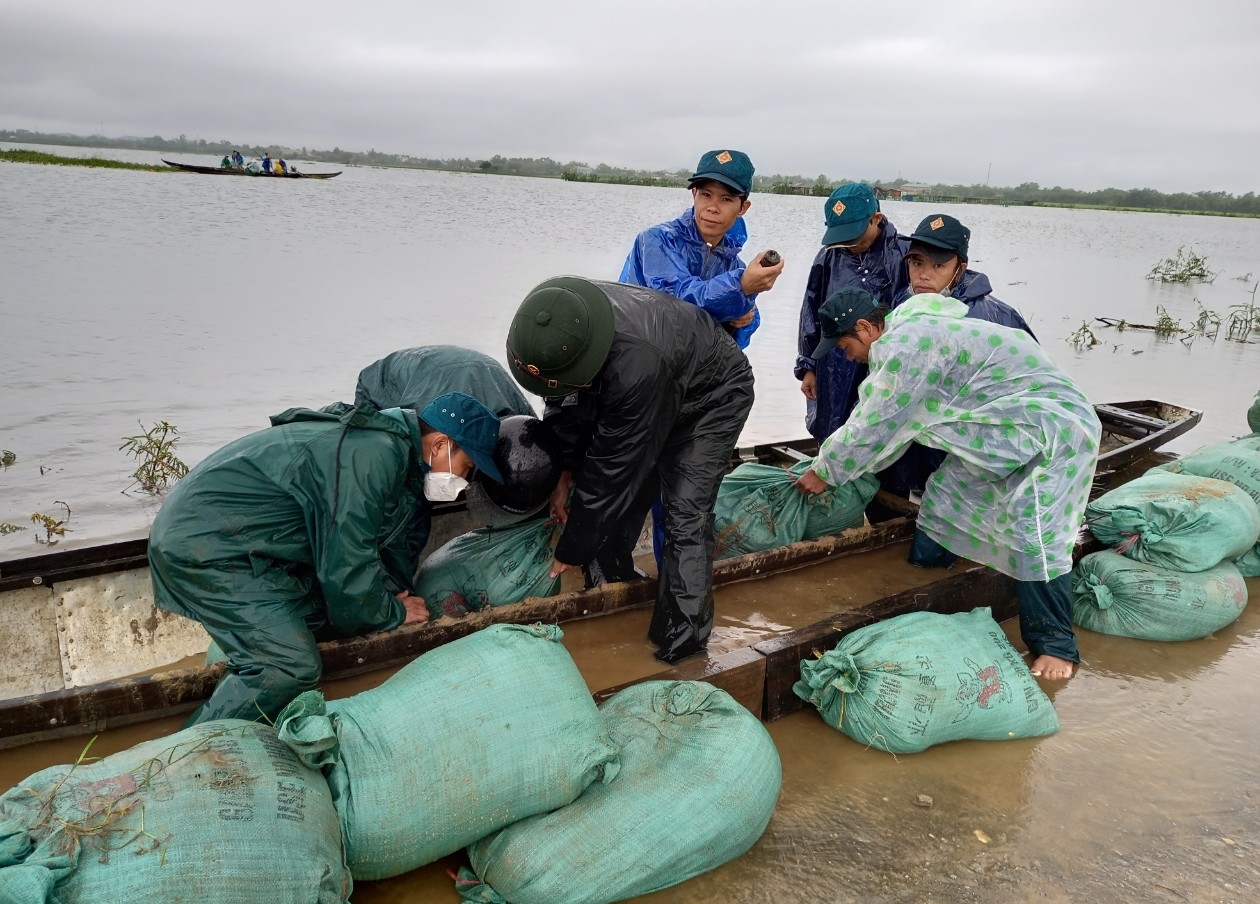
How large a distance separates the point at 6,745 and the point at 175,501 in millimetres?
809

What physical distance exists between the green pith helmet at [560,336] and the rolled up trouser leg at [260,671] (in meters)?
1.04

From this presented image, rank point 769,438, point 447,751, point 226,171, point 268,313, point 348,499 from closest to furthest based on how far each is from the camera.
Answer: point 447,751
point 348,499
point 769,438
point 268,313
point 226,171

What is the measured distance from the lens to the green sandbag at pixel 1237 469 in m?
4.31

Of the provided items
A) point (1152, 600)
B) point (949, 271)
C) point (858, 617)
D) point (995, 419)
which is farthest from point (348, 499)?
point (1152, 600)

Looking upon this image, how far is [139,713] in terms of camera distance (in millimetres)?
2367

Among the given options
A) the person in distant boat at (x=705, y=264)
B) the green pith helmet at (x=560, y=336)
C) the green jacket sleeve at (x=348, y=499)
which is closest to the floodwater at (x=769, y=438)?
the person in distant boat at (x=705, y=264)

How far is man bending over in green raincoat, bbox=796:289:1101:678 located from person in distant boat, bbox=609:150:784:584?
1.19 feet

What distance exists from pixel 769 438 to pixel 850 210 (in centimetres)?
355

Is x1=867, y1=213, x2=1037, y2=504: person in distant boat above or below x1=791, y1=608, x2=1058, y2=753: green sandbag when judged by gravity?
above

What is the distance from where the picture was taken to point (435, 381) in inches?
131

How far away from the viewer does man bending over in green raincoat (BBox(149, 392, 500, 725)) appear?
229 centimetres

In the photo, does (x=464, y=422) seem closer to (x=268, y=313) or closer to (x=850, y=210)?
(x=850, y=210)

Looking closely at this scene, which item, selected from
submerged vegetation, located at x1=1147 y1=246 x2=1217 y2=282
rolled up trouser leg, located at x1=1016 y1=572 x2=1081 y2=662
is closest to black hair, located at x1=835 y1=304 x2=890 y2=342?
rolled up trouser leg, located at x1=1016 y1=572 x2=1081 y2=662

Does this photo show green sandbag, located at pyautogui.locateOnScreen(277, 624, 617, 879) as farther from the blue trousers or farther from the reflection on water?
the reflection on water
